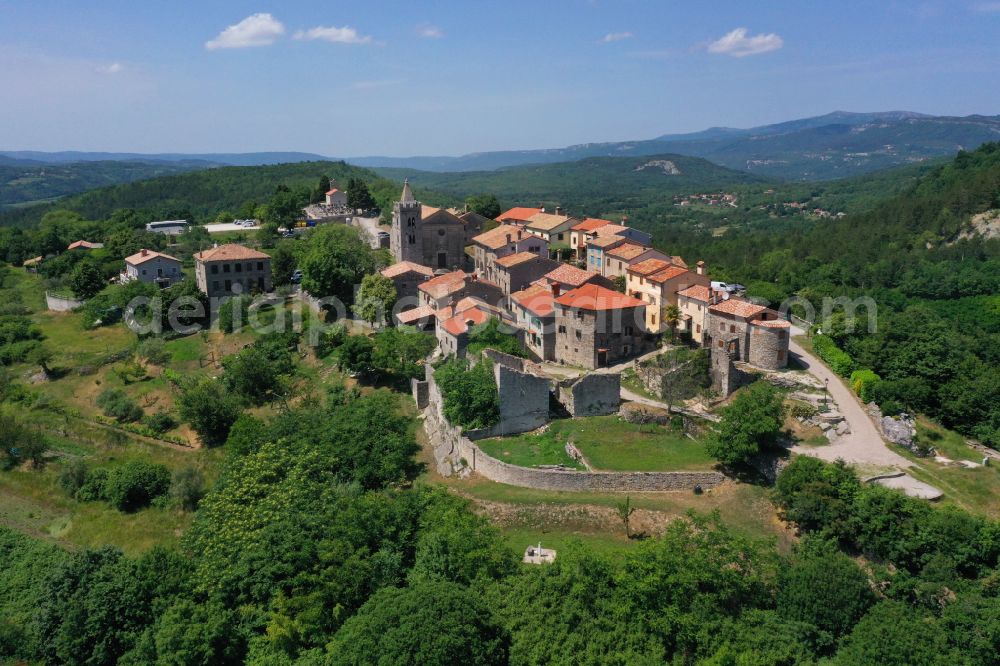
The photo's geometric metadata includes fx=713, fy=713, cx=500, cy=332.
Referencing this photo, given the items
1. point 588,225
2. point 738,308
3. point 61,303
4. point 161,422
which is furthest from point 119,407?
point 738,308

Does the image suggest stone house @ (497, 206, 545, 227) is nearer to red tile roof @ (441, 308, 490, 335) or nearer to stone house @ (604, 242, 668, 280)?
stone house @ (604, 242, 668, 280)

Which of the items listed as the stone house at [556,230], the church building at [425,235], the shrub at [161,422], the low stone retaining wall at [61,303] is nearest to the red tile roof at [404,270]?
the church building at [425,235]

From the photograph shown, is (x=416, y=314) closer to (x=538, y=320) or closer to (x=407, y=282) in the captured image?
(x=407, y=282)

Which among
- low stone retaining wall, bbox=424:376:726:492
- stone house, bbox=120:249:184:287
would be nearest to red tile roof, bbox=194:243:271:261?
stone house, bbox=120:249:184:287

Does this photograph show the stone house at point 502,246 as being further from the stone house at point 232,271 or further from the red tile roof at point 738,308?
the stone house at point 232,271

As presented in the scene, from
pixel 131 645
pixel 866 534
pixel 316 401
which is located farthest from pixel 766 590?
pixel 316 401

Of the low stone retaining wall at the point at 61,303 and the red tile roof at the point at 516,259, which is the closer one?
the red tile roof at the point at 516,259

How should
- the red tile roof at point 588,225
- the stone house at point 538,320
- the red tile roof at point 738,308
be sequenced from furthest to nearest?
the red tile roof at point 588,225 → the stone house at point 538,320 → the red tile roof at point 738,308

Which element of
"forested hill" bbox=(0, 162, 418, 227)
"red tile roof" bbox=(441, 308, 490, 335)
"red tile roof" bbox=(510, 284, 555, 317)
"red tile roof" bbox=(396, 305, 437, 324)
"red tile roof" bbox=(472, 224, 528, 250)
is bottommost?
"red tile roof" bbox=(396, 305, 437, 324)
